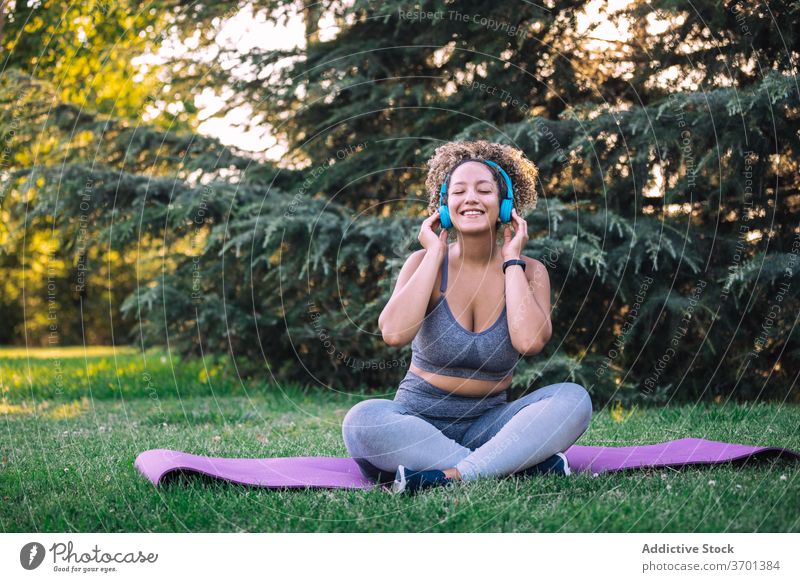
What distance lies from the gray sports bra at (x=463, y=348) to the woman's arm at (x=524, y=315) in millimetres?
80

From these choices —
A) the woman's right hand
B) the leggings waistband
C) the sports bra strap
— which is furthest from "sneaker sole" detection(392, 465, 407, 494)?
the woman's right hand

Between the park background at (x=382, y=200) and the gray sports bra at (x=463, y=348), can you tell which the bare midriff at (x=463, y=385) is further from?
the park background at (x=382, y=200)

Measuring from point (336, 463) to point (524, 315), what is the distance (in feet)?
4.59

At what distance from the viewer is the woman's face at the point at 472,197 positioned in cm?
418

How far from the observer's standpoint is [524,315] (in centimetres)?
397

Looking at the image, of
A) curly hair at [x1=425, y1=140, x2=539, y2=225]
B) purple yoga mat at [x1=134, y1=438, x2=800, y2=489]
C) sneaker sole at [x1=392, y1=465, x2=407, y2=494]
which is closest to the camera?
sneaker sole at [x1=392, y1=465, x2=407, y2=494]

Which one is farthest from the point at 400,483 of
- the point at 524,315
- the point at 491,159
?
the point at 491,159

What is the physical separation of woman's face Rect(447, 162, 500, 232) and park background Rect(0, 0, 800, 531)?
6.10 ft

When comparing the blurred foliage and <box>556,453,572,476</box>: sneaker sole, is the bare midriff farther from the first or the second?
the blurred foliage

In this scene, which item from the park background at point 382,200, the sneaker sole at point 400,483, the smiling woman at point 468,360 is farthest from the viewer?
the park background at point 382,200

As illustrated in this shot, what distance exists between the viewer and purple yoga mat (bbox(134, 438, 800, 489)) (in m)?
3.89

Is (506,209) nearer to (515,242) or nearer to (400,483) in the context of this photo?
(515,242)

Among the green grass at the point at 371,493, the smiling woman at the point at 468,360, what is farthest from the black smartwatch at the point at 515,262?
the green grass at the point at 371,493

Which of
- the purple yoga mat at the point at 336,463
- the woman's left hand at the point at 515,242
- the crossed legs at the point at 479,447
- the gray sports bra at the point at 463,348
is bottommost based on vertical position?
the purple yoga mat at the point at 336,463
